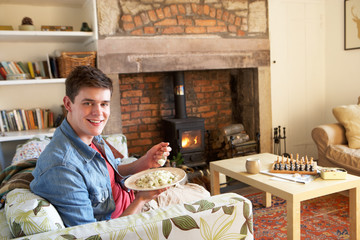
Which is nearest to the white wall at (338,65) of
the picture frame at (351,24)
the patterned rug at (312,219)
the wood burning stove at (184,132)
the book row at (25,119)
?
the picture frame at (351,24)

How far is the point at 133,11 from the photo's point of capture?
10.8ft

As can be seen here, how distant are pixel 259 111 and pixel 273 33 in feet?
3.31

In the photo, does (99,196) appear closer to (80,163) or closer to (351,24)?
(80,163)

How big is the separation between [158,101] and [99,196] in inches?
109

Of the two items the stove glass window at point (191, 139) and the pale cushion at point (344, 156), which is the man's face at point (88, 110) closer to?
the stove glass window at point (191, 139)

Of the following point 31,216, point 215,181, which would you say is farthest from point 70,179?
point 215,181

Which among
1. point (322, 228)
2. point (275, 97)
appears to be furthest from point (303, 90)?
point (322, 228)

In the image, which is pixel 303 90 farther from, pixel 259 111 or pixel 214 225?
pixel 214 225

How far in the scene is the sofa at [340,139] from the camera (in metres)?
3.13

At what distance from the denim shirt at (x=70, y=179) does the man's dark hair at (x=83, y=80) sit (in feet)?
0.49

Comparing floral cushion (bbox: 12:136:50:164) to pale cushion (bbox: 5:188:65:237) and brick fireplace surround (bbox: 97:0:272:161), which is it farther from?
pale cushion (bbox: 5:188:65:237)

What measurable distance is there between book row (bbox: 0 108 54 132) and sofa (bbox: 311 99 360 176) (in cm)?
283

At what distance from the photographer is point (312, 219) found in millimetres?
2646

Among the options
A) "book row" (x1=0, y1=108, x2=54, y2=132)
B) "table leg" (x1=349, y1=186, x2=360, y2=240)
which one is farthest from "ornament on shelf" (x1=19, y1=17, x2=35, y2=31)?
"table leg" (x1=349, y1=186, x2=360, y2=240)
